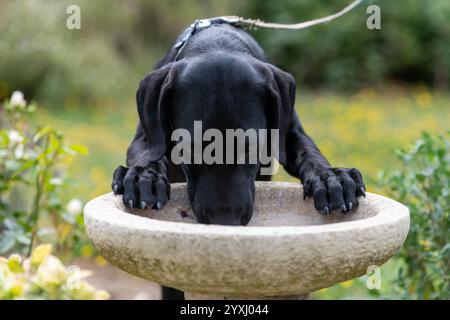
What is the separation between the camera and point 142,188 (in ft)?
9.75

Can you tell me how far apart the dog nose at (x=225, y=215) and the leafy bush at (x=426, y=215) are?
1.21m

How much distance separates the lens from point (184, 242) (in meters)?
2.22

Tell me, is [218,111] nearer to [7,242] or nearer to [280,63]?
[7,242]

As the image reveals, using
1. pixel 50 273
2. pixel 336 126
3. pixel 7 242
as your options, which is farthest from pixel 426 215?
pixel 336 126

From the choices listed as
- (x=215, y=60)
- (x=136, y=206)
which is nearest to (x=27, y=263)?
(x=136, y=206)

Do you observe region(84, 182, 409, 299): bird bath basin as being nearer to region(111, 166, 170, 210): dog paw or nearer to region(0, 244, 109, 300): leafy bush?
region(111, 166, 170, 210): dog paw

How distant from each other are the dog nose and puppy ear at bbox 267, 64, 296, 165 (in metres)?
0.44

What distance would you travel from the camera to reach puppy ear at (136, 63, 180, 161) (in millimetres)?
3258

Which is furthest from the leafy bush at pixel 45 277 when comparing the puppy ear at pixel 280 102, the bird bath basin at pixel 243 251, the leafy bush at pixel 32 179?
the puppy ear at pixel 280 102

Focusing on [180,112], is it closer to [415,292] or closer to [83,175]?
[415,292]

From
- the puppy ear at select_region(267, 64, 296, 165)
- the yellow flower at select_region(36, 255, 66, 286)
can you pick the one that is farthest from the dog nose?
the yellow flower at select_region(36, 255, 66, 286)

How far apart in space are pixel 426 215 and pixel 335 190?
3.37 ft

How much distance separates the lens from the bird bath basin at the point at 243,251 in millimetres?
2207

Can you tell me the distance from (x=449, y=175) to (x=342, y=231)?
5.52 ft
